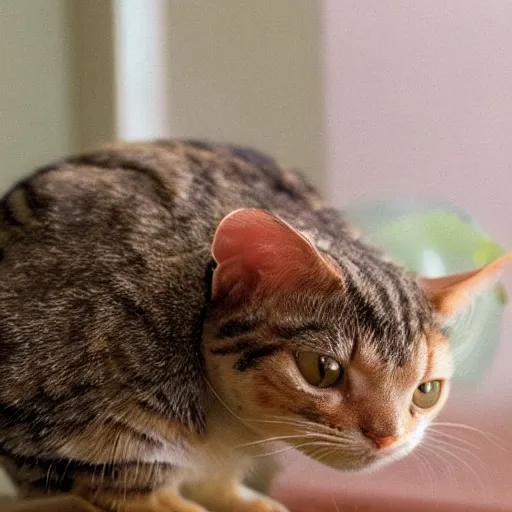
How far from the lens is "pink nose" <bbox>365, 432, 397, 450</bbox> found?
0.79m

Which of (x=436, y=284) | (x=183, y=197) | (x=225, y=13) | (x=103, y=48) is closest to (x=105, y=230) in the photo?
(x=183, y=197)

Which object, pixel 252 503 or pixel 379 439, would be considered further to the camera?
pixel 252 503

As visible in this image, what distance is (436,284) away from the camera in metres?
0.91

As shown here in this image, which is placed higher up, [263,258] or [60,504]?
[263,258]

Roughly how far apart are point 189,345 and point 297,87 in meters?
1.05

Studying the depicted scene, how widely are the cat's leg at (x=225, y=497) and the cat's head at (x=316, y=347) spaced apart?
18 centimetres

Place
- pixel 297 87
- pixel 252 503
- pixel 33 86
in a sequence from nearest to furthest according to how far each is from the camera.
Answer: pixel 252 503 → pixel 33 86 → pixel 297 87

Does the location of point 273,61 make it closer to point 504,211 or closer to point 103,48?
point 103,48

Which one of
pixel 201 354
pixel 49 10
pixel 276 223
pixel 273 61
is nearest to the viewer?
pixel 276 223

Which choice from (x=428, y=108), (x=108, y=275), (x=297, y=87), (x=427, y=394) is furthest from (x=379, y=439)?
(x=297, y=87)

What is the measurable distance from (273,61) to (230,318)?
109 centimetres

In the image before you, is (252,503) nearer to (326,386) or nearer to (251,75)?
(326,386)

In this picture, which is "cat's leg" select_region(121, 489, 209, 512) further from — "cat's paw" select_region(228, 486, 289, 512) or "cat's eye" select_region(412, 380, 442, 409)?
"cat's eye" select_region(412, 380, 442, 409)

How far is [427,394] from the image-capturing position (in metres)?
0.88
